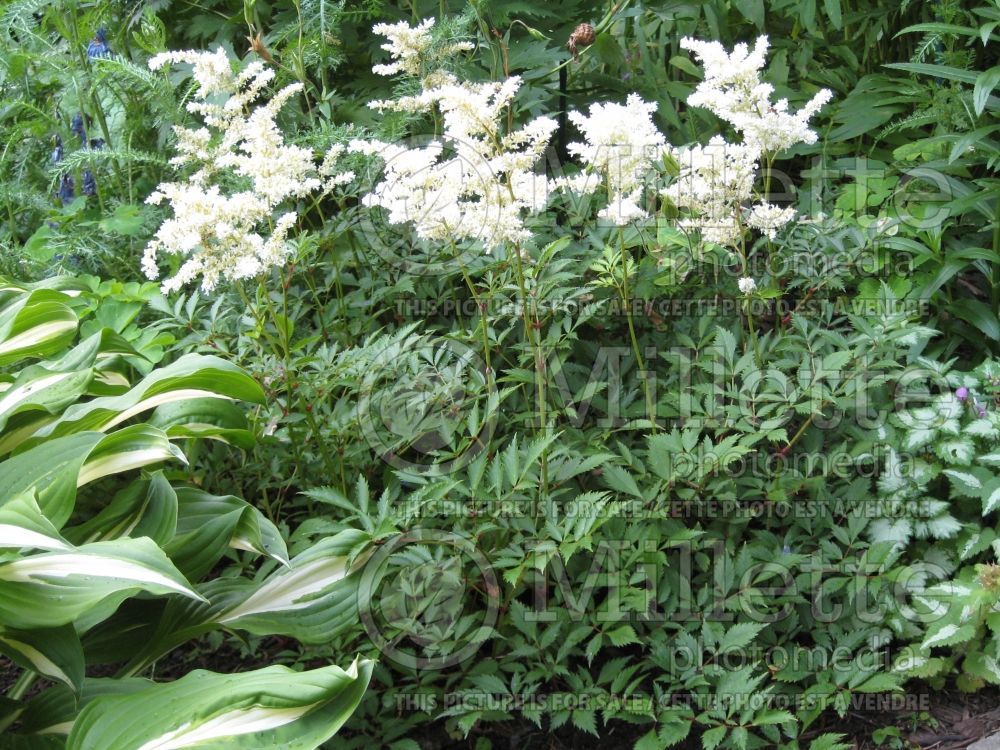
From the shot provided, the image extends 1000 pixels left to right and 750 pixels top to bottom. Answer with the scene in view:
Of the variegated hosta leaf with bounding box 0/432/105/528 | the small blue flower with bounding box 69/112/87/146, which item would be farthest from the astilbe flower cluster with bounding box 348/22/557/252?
the small blue flower with bounding box 69/112/87/146

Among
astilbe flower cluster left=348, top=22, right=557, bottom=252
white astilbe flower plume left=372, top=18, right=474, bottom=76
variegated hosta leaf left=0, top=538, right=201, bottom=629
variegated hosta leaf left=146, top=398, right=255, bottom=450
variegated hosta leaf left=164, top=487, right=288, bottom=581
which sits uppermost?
white astilbe flower plume left=372, top=18, right=474, bottom=76

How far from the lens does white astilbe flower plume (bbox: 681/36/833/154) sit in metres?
1.87

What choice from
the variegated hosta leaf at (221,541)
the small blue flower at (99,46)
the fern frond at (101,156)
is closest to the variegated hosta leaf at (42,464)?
the variegated hosta leaf at (221,541)

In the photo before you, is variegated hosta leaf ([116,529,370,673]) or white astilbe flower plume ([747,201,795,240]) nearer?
variegated hosta leaf ([116,529,370,673])

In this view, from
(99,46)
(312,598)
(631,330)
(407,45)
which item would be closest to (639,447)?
(631,330)

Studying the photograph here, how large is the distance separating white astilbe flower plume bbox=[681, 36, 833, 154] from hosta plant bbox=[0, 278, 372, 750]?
3.54ft

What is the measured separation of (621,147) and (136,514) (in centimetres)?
114

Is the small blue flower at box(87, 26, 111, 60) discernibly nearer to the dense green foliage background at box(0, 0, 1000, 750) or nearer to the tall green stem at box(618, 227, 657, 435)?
the dense green foliage background at box(0, 0, 1000, 750)

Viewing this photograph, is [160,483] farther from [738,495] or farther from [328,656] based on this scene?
[738,495]

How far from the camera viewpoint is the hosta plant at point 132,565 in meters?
1.41

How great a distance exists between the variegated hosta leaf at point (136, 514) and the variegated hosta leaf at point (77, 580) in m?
0.27

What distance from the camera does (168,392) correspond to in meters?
1.96

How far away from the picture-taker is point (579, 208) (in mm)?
2352

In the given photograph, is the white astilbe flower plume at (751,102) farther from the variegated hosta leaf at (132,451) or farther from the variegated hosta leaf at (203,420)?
the variegated hosta leaf at (132,451)
